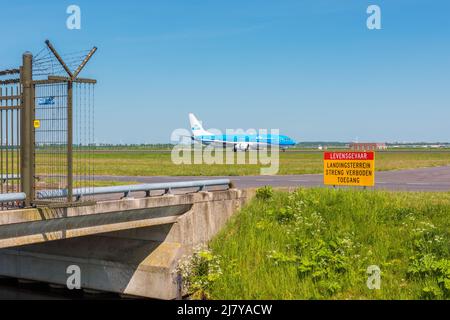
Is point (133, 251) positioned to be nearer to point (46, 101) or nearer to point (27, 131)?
point (27, 131)

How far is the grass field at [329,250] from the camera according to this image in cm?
1380

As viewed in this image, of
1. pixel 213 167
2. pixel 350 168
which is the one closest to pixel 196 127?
pixel 213 167

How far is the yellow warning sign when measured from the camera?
68.0ft

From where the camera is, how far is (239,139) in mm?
95438

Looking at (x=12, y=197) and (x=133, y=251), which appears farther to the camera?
(x=133, y=251)

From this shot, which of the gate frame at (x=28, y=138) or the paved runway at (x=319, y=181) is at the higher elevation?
the gate frame at (x=28, y=138)

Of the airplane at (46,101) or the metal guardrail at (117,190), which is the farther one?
the metal guardrail at (117,190)

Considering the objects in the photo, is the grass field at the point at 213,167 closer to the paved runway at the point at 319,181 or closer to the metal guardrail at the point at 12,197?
the paved runway at the point at 319,181

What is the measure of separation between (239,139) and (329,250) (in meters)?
80.4

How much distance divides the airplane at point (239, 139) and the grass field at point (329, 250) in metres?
67.5

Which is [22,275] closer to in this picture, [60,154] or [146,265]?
[146,265]

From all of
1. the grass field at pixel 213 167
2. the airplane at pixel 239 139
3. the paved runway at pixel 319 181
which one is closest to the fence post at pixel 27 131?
the paved runway at pixel 319 181
